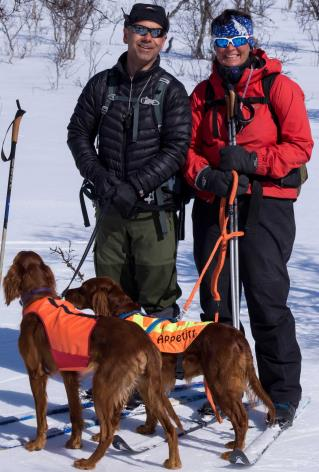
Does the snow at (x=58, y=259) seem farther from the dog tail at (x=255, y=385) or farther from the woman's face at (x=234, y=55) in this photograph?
the woman's face at (x=234, y=55)

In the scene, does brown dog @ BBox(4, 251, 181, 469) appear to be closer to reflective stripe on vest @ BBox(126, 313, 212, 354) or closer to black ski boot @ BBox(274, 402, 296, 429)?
reflective stripe on vest @ BBox(126, 313, 212, 354)

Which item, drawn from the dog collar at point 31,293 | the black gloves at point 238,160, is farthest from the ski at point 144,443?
the black gloves at point 238,160

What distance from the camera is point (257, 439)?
4.32 metres

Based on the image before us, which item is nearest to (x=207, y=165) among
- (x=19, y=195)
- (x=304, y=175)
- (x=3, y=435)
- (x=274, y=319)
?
(x=304, y=175)

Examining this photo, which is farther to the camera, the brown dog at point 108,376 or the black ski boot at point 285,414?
the black ski boot at point 285,414

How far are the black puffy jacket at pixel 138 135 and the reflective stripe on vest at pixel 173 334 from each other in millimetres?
749

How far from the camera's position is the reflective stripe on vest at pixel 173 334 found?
4.15 m

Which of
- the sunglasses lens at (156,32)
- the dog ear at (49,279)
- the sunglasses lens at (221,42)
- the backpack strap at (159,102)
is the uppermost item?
the sunglasses lens at (156,32)

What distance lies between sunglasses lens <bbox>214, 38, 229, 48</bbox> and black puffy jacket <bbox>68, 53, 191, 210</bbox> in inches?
12.1

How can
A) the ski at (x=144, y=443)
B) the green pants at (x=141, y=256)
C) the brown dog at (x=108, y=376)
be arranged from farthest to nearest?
the green pants at (x=141, y=256), the ski at (x=144, y=443), the brown dog at (x=108, y=376)

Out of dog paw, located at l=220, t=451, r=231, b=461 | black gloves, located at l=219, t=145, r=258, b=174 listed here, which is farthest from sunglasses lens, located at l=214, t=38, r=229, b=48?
dog paw, located at l=220, t=451, r=231, b=461

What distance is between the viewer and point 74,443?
4.21 meters

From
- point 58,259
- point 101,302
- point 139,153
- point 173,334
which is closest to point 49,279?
point 101,302

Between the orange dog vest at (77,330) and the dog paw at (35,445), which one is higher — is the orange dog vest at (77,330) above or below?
above
